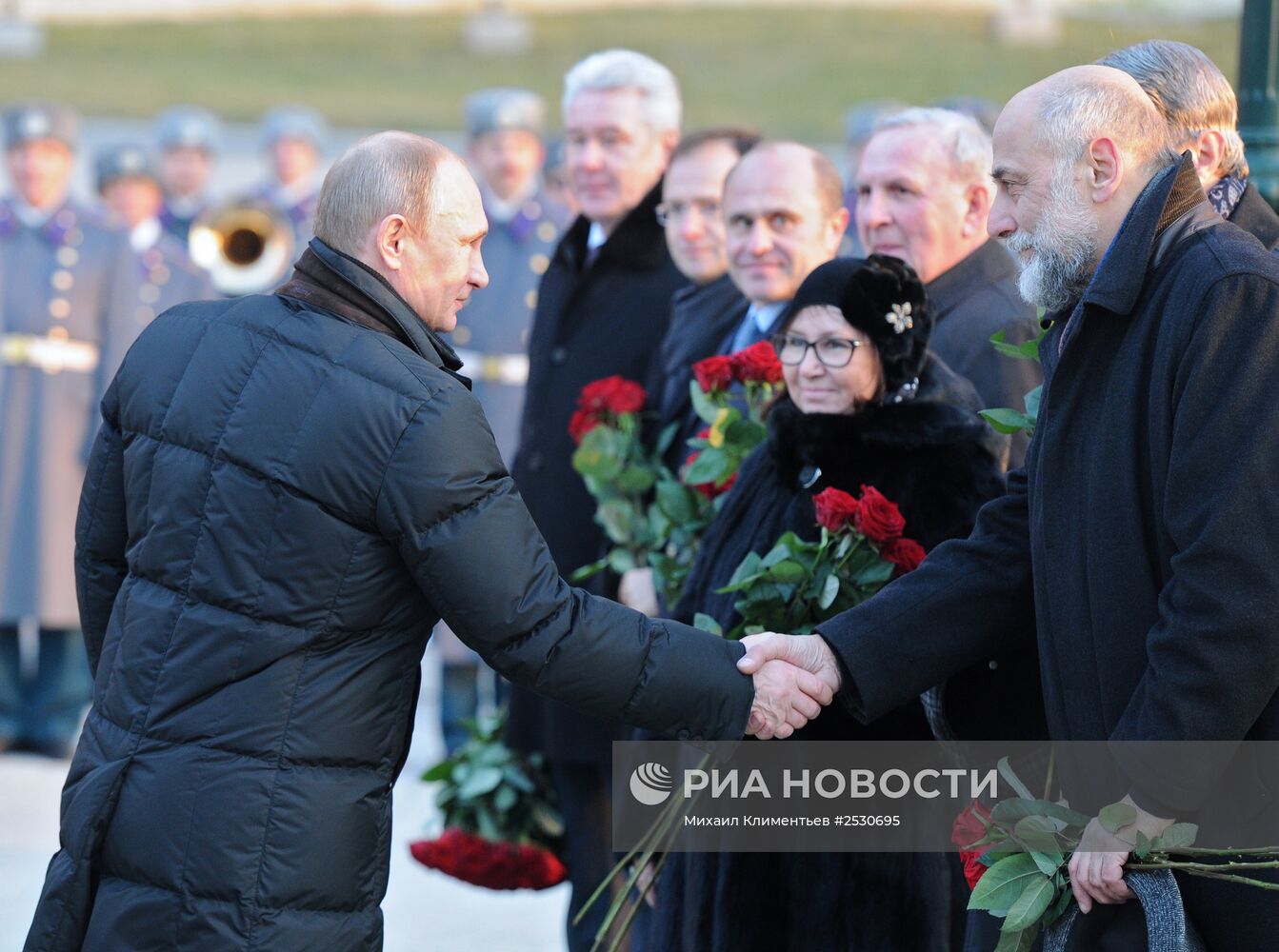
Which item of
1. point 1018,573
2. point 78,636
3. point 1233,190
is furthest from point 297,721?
point 78,636

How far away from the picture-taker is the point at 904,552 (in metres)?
3.26

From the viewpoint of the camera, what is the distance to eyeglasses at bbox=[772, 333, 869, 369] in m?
3.43

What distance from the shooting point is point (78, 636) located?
7.49 meters

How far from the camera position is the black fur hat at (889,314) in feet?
11.2

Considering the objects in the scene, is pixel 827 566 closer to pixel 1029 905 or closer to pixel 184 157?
pixel 1029 905

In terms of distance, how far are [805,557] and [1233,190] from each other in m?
1.01

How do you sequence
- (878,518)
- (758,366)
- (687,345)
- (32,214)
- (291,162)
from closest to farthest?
1. (878,518)
2. (758,366)
3. (687,345)
4. (32,214)
5. (291,162)

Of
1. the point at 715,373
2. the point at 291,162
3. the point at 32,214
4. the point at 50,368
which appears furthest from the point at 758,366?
the point at 291,162

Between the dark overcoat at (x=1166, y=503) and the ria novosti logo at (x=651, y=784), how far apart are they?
1.11m

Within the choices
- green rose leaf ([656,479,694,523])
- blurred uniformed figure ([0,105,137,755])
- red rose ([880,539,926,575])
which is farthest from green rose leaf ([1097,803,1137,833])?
blurred uniformed figure ([0,105,137,755])

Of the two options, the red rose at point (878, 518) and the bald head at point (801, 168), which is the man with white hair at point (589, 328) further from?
the red rose at point (878, 518)

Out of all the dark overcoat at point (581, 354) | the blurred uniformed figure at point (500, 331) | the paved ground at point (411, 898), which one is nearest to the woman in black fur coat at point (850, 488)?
the dark overcoat at point (581, 354)

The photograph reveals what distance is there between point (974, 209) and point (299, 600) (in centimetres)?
220

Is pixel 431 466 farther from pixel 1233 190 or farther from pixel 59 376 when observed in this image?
pixel 59 376
